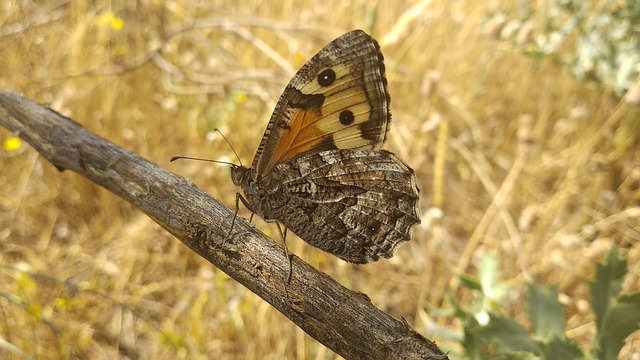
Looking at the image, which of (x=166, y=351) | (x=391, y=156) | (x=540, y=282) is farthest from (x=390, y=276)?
(x=391, y=156)

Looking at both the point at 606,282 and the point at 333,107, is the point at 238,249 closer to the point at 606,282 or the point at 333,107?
the point at 333,107

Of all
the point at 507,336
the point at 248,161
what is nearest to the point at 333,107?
the point at 507,336

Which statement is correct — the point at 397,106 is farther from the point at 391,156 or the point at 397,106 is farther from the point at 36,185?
the point at 36,185

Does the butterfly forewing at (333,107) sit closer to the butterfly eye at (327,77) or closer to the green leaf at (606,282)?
the butterfly eye at (327,77)

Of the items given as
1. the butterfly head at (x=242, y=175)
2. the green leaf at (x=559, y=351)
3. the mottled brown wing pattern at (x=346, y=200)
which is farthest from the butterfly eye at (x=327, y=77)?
the green leaf at (x=559, y=351)

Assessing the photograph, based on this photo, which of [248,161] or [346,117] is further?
[248,161]

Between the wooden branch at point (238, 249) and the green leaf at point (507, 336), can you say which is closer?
the wooden branch at point (238, 249)
